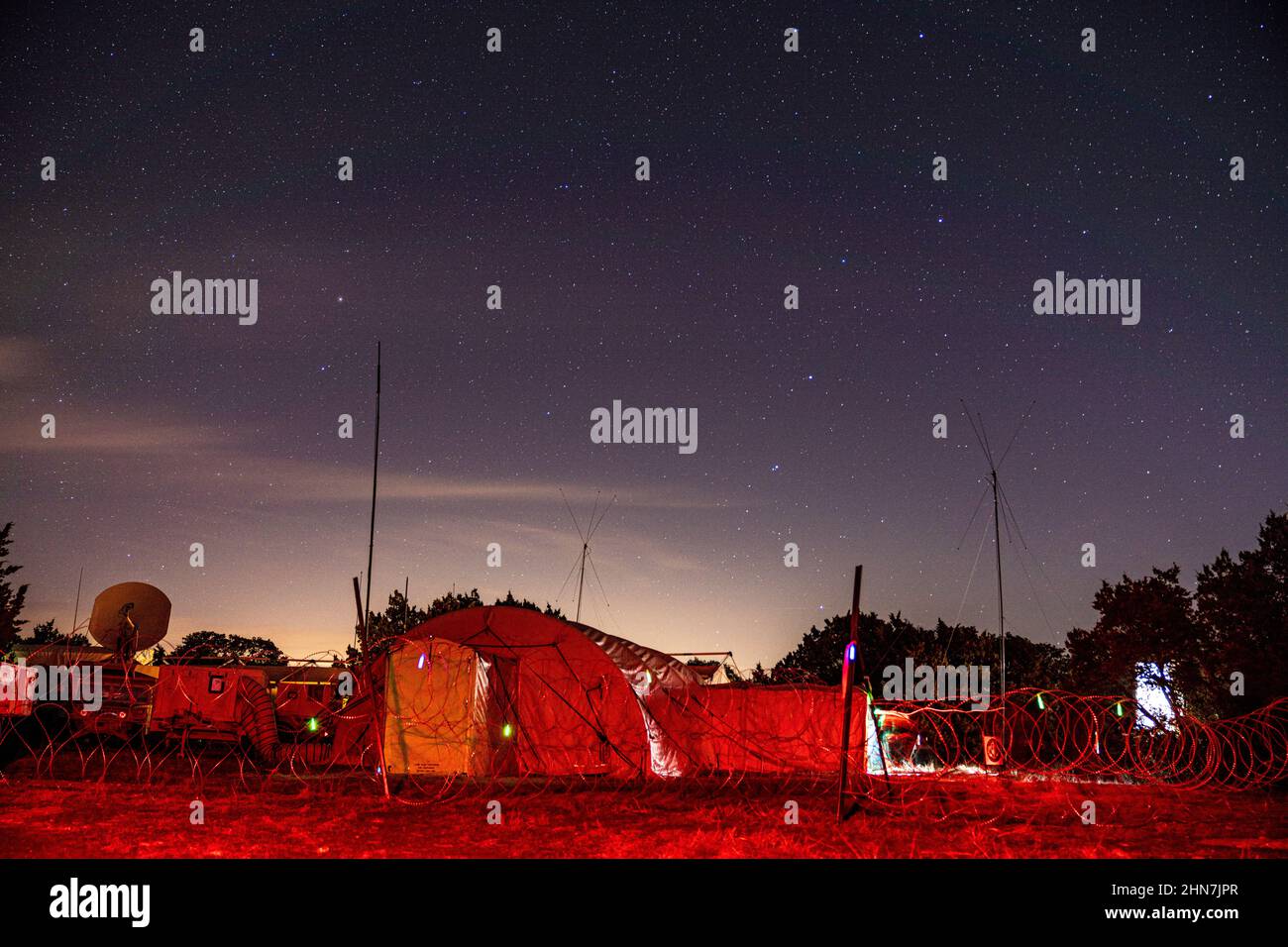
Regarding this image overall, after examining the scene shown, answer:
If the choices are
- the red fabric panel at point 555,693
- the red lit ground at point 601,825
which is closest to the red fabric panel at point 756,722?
the red fabric panel at point 555,693

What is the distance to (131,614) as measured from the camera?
27.4m

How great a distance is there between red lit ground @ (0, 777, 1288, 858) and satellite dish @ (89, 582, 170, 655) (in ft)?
30.8

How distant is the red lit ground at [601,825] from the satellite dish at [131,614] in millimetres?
9398

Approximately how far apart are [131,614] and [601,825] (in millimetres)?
19357

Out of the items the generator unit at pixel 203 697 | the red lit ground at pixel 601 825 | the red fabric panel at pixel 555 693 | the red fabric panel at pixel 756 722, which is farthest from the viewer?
the generator unit at pixel 203 697

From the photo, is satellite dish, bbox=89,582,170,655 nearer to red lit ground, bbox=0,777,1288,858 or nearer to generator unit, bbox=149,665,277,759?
generator unit, bbox=149,665,277,759

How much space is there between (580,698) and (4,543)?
105 ft

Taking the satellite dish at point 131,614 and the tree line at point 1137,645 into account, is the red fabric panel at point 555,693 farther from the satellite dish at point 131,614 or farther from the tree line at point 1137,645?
the satellite dish at point 131,614

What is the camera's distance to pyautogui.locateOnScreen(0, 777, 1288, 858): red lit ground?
11.1 meters

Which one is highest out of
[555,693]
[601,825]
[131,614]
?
[131,614]

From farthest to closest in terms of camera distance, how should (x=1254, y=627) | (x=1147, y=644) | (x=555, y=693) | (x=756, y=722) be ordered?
1. (x=1147, y=644)
2. (x=1254, y=627)
3. (x=756, y=722)
4. (x=555, y=693)

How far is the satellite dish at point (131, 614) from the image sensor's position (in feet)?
87.8

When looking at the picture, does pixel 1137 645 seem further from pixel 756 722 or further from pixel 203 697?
pixel 203 697

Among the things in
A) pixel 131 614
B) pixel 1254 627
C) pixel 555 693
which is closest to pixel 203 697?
pixel 131 614
